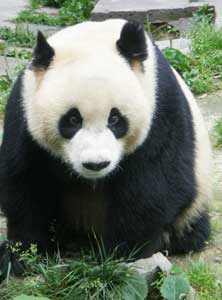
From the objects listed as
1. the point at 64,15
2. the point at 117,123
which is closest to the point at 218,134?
the point at 117,123

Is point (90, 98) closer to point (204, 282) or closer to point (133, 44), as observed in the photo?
point (133, 44)

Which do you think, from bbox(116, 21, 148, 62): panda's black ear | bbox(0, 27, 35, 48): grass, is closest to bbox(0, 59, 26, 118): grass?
bbox(0, 27, 35, 48): grass

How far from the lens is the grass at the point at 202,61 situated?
7613 mm

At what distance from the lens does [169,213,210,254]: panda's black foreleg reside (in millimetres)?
5039

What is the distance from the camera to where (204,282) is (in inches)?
177

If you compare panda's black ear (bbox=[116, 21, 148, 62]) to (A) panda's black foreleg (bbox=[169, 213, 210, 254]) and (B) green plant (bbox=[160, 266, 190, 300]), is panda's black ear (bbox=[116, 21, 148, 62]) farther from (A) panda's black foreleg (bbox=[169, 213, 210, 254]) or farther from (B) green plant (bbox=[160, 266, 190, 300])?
(A) panda's black foreleg (bbox=[169, 213, 210, 254])

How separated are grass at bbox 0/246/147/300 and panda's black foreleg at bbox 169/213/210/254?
0.68 metres

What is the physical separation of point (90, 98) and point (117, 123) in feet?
0.76

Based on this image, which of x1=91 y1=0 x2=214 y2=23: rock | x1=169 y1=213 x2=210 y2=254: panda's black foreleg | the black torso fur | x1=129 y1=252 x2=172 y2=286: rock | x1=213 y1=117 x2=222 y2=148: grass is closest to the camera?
x1=129 y1=252 x2=172 y2=286: rock

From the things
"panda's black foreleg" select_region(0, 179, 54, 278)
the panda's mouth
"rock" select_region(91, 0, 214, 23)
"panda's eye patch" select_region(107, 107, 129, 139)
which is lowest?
"panda's black foreleg" select_region(0, 179, 54, 278)

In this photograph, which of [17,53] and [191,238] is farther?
[17,53]

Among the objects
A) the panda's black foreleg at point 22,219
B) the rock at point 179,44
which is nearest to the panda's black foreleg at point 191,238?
the panda's black foreleg at point 22,219

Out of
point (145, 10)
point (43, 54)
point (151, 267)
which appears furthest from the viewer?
point (145, 10)

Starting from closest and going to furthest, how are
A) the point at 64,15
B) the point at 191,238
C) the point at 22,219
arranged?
the point at 22,219 < the point at 191,238 < the point at 64,15
